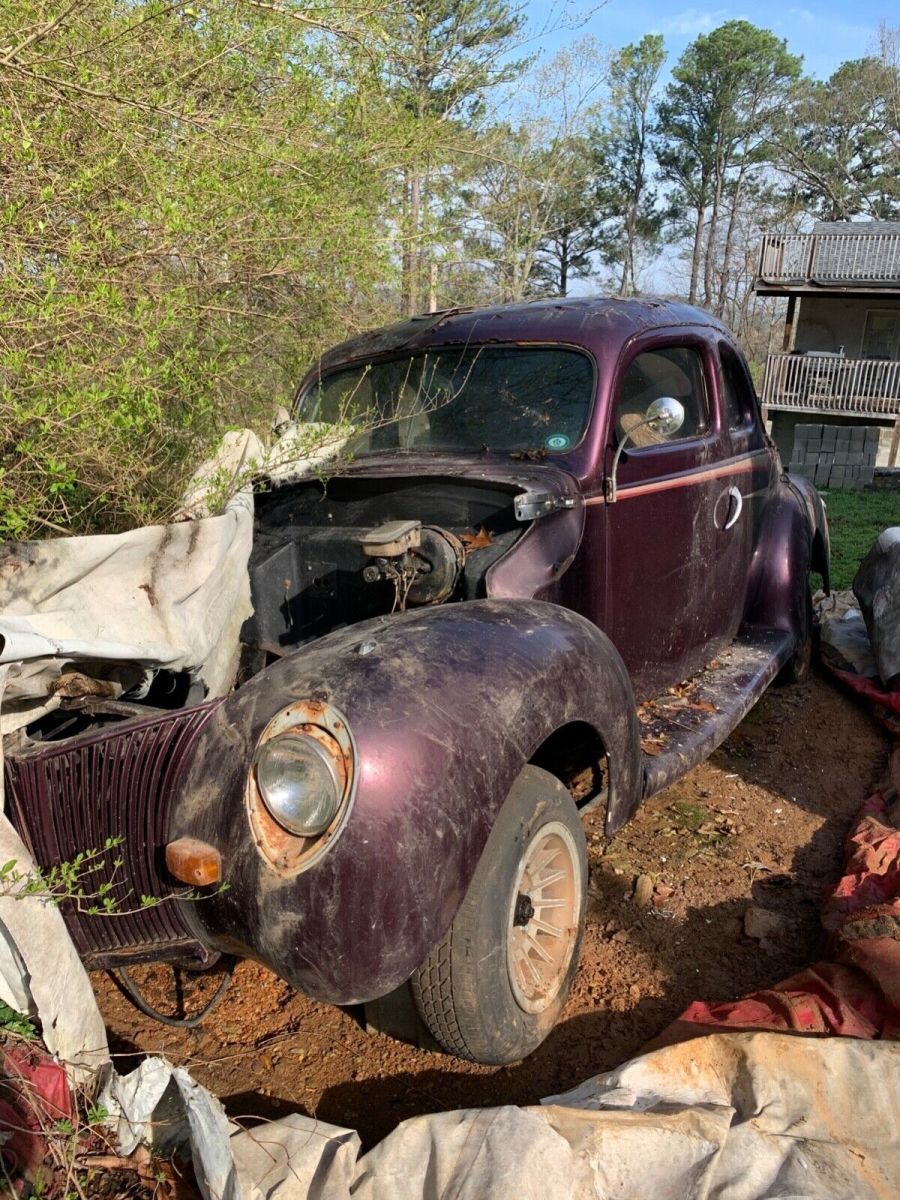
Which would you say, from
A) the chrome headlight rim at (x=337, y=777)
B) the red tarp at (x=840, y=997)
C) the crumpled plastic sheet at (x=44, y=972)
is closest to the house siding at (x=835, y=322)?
the red tarp at (x=840, y=997)

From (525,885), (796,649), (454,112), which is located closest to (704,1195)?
(525,885)

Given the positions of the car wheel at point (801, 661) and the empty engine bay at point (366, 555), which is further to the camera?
the car wheel at point (801, 661)

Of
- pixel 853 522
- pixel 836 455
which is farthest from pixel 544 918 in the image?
pixel 836 455

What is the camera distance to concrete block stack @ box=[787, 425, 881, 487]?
51.8 ft

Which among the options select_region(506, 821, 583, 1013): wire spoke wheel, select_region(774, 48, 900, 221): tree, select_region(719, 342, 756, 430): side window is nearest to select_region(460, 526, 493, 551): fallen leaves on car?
select_region(506, 821, 583, 1013): wire spoke wheel

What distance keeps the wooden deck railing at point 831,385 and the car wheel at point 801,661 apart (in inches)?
611

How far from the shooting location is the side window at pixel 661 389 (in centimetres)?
359

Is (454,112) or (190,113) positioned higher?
(454,112)

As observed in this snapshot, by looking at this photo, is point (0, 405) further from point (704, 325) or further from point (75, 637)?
point (704, 325)

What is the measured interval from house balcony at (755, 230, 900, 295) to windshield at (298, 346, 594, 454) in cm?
1889

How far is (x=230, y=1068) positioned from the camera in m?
2.48

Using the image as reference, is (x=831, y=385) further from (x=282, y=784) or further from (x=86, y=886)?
(x=86, y=886)

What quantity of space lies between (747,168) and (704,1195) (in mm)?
39636

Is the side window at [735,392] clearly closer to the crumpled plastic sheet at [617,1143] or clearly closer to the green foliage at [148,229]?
the green foliage at [148,229]
